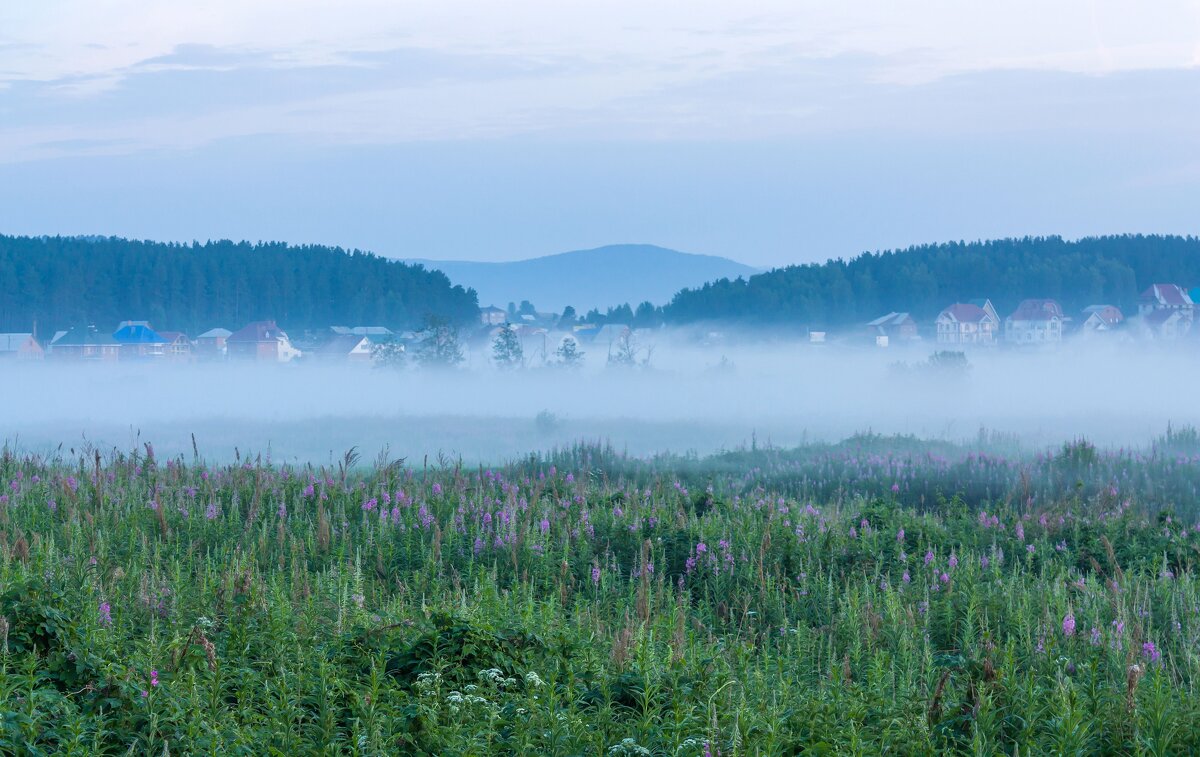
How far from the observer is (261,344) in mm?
110562

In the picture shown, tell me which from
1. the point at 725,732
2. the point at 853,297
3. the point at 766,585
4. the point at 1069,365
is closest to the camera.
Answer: the point at 725,732

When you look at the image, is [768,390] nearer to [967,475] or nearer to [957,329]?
[967,475]

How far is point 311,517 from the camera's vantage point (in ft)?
44.0

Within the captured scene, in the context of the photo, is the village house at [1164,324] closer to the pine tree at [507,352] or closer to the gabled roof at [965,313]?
the gabled roof at [965,313]

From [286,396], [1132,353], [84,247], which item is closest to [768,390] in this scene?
[286,396]

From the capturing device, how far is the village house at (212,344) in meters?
112

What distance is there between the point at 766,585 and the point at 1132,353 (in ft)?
306

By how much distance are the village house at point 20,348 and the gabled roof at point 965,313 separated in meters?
83.6

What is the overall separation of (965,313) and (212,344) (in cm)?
7334

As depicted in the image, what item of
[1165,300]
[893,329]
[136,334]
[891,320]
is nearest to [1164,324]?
[1165,300]

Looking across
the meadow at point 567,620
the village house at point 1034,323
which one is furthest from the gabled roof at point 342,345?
the meadow at point 567,620

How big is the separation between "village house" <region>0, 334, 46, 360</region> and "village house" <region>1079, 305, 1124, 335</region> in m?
95.6

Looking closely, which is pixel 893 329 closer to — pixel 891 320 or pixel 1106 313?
pixel 891 320

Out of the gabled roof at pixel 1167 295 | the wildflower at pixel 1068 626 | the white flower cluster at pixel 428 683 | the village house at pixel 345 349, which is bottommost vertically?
the wildflower at pixel 1068 626
